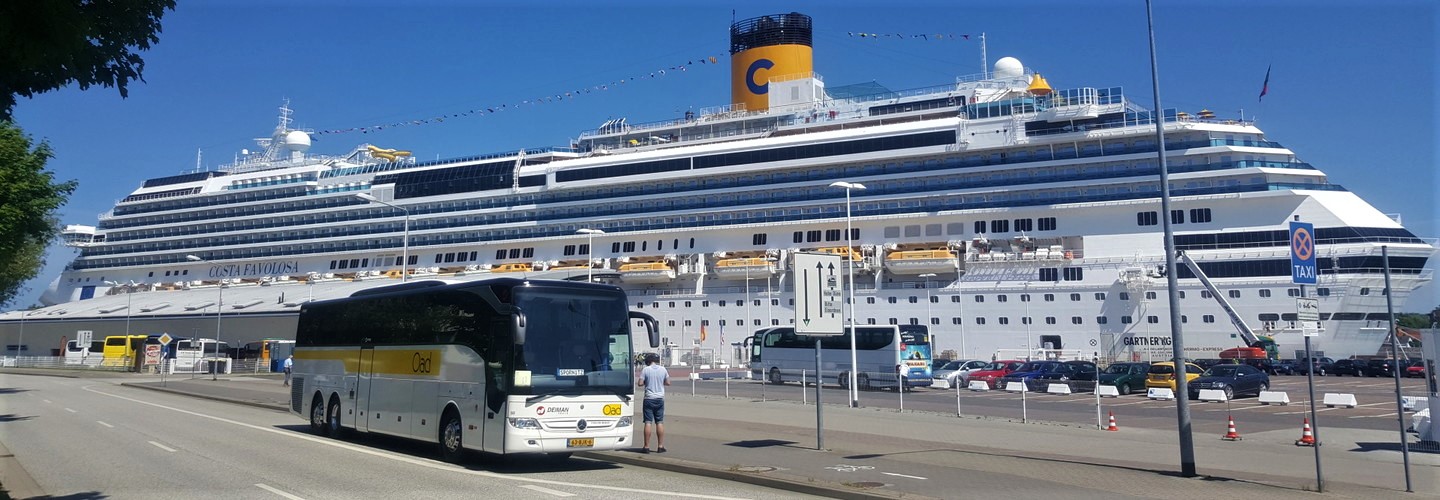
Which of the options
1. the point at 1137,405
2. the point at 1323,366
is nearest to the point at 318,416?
the point at 1137,405

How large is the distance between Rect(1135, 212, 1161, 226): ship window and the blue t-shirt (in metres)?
38.3

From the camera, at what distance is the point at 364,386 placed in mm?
17547

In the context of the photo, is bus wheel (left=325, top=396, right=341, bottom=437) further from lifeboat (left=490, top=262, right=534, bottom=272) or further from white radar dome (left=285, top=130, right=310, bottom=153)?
white radar dome (left=285, top=130, right=310, bottom=153)

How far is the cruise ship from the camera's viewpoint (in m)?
43.2

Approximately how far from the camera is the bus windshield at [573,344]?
13.2 metres

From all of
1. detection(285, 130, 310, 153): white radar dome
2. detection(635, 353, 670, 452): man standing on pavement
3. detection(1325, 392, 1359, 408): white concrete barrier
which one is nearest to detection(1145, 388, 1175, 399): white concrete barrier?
detection(1325, 392, 1359, 408): white concrete barrier

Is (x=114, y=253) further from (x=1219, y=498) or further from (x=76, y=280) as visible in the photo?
(x=1219, y=498)

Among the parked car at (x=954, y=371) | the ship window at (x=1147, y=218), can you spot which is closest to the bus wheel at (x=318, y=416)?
the parked car at (x=954, y=371)

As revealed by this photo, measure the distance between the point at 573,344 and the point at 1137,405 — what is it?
20643mm

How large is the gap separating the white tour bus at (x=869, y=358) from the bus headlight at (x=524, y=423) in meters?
22.7

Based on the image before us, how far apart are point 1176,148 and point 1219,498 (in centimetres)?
4016

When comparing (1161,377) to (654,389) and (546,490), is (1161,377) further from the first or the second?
(546,490)

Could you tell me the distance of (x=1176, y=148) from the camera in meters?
46.2

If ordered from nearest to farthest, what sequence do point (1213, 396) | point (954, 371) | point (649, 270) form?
point (1213, 396) < point (954, 371) < point (649, 270)
